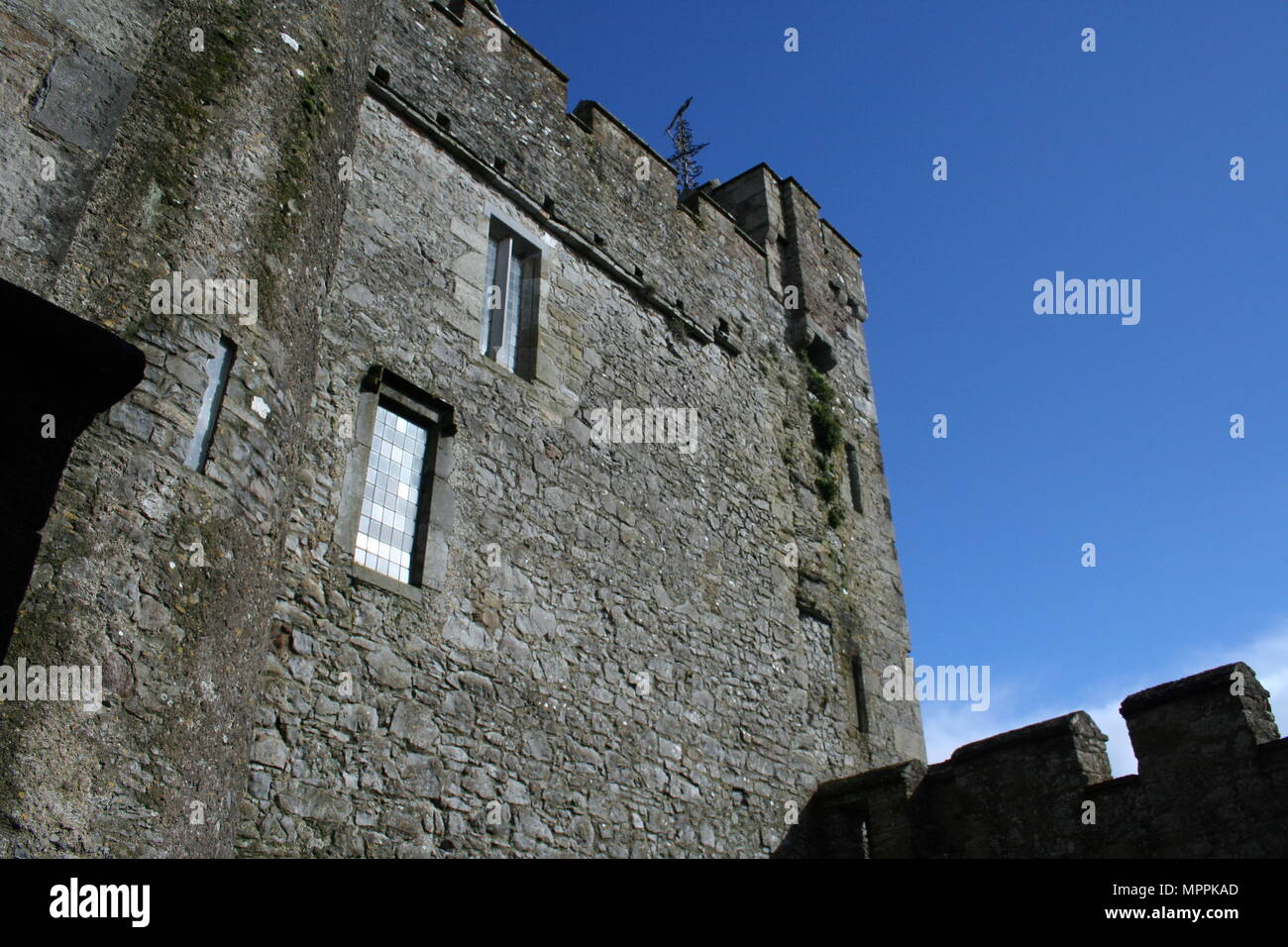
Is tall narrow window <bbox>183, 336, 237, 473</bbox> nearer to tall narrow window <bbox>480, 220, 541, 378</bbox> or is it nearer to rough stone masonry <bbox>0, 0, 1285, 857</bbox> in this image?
rough stone masonry <bbox>0, 0, 1285, 857</bbox>

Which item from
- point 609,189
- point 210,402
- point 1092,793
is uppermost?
point 609,189

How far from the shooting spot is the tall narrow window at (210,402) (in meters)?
4.32

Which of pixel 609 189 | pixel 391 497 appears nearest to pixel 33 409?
pixel 391 497

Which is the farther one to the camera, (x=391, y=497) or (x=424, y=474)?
(x=424, y=474)

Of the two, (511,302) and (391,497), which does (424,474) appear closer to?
(391,497)

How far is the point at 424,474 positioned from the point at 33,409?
3.83m

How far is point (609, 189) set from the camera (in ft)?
33.2

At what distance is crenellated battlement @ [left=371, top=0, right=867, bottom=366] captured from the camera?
8.66m

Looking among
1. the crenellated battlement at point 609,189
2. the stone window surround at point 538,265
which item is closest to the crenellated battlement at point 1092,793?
the stone window surround at point 538,265

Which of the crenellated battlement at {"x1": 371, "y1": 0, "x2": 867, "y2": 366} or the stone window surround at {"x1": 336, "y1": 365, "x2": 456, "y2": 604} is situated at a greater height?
the crenellated battlement at {"x1": 371, "y1": 0, "x2": 867, "y2": 366}

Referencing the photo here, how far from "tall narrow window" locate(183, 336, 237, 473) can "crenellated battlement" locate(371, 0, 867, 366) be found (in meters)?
4.13

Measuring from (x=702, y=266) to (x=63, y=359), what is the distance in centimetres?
824

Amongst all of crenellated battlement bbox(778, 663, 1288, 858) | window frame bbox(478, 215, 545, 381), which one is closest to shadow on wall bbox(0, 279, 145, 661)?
window frame bbox(478, 215, 545, 381)
